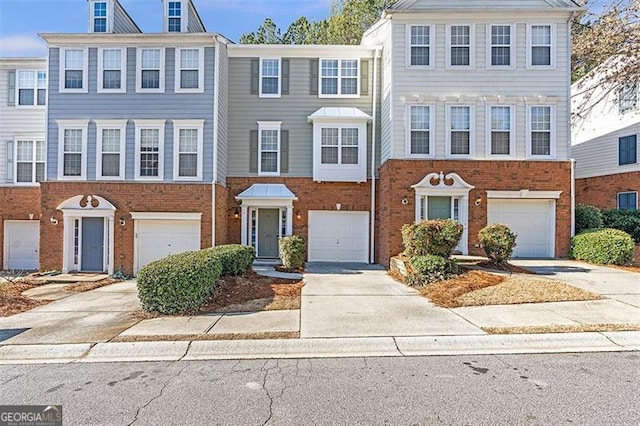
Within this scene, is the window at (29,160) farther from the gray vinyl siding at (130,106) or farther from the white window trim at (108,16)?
the white window trim at (108,16)

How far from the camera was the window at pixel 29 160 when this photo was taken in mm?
15312

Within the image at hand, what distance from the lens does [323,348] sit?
522 centimetres

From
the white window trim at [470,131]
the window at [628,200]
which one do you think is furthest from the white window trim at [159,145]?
the window at [628,200]

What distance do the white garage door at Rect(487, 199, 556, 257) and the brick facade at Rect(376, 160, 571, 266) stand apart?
321 mm

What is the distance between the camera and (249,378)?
168 inches

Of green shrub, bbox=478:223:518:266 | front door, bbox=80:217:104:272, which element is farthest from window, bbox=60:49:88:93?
green shrub, bbox=478:223:518:266

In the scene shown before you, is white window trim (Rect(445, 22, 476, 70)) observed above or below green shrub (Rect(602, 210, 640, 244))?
above

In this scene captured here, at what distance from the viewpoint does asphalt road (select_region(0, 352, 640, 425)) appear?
3406 millimetres

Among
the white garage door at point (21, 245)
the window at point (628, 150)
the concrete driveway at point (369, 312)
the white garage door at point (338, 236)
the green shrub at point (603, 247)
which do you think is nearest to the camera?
the concrete driveway at point (369, 312)

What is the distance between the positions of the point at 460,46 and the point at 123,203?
13.9 meters

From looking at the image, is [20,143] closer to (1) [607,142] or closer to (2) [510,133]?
(2) [510,133]

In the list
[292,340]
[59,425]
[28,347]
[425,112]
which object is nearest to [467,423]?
[292,340]

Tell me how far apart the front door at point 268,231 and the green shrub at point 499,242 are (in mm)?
8077

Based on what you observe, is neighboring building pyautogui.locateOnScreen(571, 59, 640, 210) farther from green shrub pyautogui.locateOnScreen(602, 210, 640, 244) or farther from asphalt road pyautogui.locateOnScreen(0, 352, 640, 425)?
asphalt road pyautogui.locateOnScreen(0, 352, 640, 425)
